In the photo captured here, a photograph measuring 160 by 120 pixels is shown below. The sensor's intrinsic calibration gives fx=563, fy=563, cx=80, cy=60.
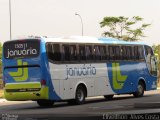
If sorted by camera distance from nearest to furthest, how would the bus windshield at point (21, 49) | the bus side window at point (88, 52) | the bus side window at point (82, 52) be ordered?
the bus windshield at point (21, 49) → the bus side window at point (82, 52) → the bus side window at point (88, 52)

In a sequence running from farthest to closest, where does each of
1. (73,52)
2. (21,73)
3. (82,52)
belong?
(82,52) → (73,52) → (21,73)

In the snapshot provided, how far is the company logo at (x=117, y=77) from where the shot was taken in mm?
29188

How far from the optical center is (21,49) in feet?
81.1

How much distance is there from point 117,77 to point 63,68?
5.20m

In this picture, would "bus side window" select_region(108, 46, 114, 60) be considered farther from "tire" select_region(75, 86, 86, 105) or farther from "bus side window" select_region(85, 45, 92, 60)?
"tire" select_region(75, 86, 86, 105)

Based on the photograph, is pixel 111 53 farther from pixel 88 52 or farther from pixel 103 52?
pixel 88 52

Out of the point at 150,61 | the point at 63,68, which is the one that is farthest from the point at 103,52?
the point at 150,61

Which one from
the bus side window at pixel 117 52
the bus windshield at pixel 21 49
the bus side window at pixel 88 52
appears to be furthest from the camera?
the bus side window at pixel 117 52

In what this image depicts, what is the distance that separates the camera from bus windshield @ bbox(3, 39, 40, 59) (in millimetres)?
24250

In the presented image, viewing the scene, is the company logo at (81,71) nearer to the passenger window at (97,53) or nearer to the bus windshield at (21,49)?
the passenger window at (97,53)

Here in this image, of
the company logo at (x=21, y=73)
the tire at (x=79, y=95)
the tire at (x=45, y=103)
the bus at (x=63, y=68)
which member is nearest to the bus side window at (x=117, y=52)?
the bus at (x=63, y=68)

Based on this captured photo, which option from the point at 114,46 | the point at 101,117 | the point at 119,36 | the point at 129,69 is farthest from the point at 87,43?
the point at 119,36

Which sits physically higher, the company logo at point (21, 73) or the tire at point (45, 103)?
the company logo at point (21, 73)

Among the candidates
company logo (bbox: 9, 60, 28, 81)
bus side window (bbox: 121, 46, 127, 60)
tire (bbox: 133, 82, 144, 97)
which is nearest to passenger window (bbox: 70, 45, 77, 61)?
company logo (bbox: 9, 60, 28, 81)
